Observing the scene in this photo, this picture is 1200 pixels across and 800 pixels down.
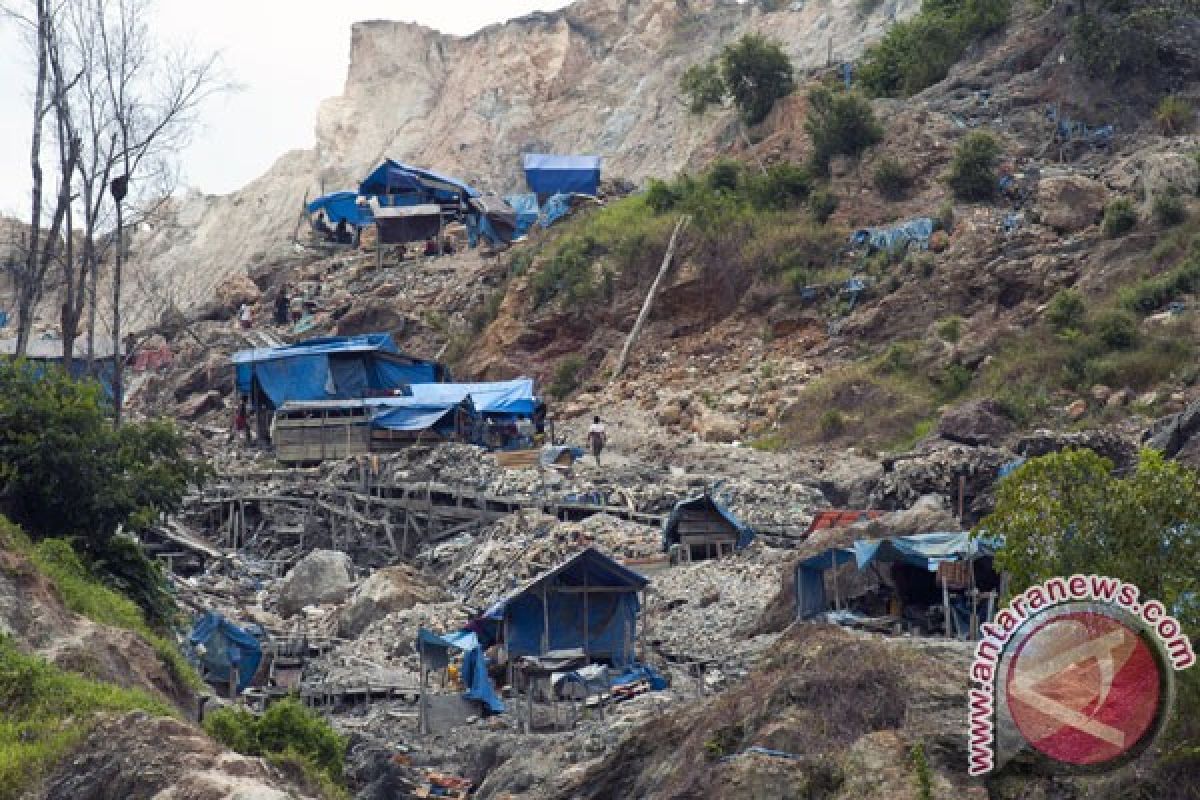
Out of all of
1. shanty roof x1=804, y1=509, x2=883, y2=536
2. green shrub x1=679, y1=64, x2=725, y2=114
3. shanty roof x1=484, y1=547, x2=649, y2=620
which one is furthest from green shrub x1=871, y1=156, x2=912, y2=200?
shanty roof x1=484, y1=547, x2=649, y2=620

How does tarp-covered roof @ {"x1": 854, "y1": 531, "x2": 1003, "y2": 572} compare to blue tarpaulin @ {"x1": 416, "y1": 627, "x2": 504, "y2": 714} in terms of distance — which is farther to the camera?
blue tarpaulin @ {"x1": 416, "y1": 627, "x2": 504, "y2": 714}

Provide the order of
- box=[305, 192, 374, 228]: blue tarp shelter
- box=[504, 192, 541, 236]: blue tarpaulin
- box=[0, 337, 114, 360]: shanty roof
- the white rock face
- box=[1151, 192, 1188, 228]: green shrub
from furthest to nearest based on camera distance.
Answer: the white rock face < box=[305, 192, 374, 228]: blue tarp shelter < box=[504, 192, 541, 236]: blue tarpaulin < box=[0, 337, 114, 360]: shanty roof < box=[1151, 192, 1188, 228]: green shrub

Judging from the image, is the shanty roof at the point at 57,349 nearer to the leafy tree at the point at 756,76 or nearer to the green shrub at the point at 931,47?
the leafy tree at the point at 756,76

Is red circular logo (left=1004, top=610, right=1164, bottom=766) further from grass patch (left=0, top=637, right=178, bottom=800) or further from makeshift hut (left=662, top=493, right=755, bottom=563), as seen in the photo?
makeshift hut (left=662, top=493, right=755, bottom=563)

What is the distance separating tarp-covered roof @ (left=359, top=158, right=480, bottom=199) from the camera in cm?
4412

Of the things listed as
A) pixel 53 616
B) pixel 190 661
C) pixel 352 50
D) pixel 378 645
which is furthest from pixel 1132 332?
pixel 352 50

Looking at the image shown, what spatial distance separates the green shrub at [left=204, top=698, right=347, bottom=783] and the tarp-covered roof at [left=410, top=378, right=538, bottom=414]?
52.7ft

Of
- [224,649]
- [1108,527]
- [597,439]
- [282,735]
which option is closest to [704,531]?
[597,439]

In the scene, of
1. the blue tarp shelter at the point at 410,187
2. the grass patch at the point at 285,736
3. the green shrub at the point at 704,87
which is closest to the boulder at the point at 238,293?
the blue tarp shelter at the point at 410,187

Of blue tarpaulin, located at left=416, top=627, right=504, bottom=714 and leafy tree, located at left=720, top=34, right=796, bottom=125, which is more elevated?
leafy tree, located at left=720, top=34, right=796, bottom=125

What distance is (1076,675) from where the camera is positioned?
10664mm

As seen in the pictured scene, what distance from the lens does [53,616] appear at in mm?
14078

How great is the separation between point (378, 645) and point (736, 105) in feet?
80.1

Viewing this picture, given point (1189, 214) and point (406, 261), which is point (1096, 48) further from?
point (406, 261)
